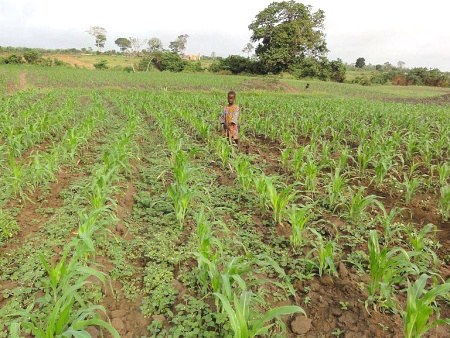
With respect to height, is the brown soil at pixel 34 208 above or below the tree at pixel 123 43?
below

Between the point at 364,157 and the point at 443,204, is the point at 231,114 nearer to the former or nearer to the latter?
the point at 364,157

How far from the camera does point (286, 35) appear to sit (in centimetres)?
3366

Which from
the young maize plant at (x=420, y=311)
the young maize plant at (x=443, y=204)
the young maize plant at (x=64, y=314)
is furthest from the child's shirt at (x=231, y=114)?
the young maize plant at (x=420, y=311)

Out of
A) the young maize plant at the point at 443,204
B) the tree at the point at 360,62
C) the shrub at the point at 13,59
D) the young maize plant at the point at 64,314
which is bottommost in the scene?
the young maize plant at the point at 64,314

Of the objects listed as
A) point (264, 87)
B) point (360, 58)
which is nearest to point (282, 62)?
point (264, 87)

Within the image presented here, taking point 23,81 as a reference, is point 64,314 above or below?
below

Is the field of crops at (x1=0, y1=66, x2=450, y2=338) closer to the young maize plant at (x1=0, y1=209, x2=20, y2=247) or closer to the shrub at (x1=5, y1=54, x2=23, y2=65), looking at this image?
the young maize plant at (x1=0, y1=209, x2=20, y2=247)

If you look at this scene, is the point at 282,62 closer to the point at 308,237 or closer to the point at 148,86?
A: the point at 148,86

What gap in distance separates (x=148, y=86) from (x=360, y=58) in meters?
67.4

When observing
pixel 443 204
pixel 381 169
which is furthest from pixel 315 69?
pixel 443 204

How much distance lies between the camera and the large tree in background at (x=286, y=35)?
3388 centimetres

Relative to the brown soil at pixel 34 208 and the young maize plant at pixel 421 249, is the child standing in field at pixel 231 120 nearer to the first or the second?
the brown soil at pixel 34 208

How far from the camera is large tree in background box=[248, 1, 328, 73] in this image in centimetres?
3388

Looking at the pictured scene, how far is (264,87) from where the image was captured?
23.9 meters
